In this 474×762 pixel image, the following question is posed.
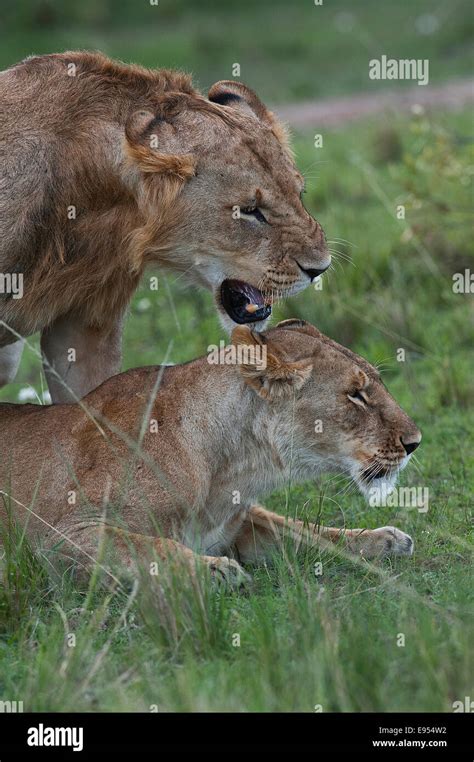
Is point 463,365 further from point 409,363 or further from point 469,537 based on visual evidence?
point 469,537

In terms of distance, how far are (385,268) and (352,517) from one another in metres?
3.22

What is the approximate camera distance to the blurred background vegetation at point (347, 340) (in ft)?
11.9

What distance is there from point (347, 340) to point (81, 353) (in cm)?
258

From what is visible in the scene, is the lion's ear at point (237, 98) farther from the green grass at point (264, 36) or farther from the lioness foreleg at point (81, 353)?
the green grass at point (264, 36)

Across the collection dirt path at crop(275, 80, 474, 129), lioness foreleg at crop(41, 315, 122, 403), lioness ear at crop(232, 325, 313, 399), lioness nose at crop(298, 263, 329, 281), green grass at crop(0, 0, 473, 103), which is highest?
green grass at crop(0, 0, 473, 103)

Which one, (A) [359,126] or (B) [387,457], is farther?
(A) [359,126]

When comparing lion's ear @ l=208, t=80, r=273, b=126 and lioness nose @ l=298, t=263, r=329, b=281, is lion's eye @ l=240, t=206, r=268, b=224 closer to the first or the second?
lioness nose @ l=298, t=263, r=329, b=281

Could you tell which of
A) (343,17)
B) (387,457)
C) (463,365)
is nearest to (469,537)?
(387,457)

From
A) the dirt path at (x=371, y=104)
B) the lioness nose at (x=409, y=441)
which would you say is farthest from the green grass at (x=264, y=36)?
the lioness nose at (x=409, y=441)

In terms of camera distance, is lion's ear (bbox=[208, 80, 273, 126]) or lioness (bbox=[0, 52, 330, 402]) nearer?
lioness (bbox=[0, 52, 330, 402])

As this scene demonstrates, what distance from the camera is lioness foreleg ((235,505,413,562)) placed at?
4.78 metres

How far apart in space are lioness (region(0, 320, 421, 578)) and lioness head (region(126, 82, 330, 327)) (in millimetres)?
221

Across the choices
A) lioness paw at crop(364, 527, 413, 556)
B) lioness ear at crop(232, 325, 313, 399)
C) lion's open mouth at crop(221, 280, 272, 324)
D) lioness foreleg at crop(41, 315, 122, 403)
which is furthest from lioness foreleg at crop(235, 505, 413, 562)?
lioness foreleg at crop(41, 315, 122, 403)

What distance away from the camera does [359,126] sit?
12.5 metres
